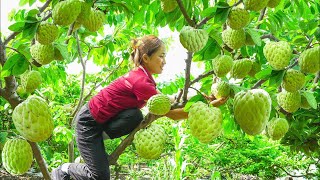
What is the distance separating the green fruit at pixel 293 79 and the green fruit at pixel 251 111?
552mm

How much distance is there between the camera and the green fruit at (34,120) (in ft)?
5.26

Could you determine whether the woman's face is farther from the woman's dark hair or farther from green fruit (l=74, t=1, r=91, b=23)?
green fruit (l=74, t=1, r=91, b=23)

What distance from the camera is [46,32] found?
5.39 feet

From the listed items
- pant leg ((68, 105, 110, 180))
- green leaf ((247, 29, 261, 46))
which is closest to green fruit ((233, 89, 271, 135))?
green leaf ((247, 29, 261, 46))

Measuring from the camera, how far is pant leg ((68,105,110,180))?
9.36 feet

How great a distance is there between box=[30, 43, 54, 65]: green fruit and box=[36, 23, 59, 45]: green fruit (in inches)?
4.7

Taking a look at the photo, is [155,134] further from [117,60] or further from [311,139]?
[117,60]

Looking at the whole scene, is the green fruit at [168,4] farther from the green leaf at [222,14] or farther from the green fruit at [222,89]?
the green fruit at [222,89]

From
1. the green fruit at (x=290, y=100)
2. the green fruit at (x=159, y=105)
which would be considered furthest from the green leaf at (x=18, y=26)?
the green fruit at (x=290, y=100)

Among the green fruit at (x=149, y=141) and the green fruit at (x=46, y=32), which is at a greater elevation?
the green fruit at (x=46, y=32)

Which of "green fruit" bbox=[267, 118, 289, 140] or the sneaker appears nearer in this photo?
"green fruit" bbox=[267, 118, 289, 140]

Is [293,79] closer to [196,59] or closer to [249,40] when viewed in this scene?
[249,40]

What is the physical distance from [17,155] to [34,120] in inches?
10.8

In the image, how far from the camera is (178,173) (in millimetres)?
4156
